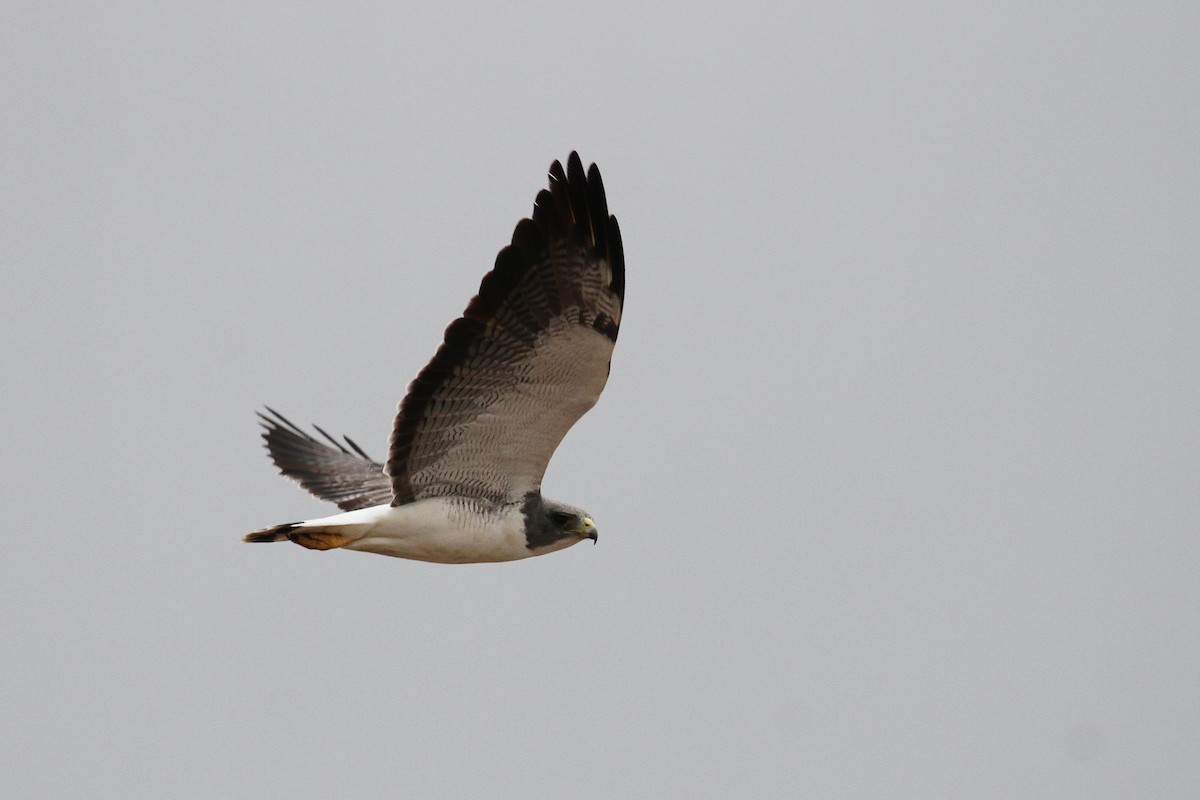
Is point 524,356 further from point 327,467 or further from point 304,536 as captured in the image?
point 327,467

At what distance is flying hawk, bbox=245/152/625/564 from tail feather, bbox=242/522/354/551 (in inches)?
0.4

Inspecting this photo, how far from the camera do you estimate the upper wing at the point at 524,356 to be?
12438mm

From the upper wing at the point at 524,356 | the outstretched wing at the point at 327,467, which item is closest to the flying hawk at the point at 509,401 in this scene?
the upper wing at the point at 524,356

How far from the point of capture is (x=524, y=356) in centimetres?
1283

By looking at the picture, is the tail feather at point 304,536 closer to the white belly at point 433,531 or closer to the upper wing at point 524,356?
the white belly at point 433,531

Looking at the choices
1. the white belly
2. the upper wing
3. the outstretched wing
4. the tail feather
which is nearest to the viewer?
the upper wing

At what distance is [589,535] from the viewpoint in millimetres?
14297

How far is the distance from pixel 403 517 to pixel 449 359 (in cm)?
160

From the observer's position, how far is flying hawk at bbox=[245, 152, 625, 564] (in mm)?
12477

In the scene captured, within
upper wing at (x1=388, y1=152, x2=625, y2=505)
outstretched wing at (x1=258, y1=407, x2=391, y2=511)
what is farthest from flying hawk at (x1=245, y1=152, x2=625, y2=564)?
outstretched wing at (x1=258, y1=407, x2=391, y2=511)

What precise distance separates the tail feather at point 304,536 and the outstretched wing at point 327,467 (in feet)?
7.52

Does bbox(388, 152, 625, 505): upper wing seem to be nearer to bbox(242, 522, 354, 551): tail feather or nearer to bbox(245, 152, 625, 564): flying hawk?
bbox(245, 152, 625, 564): flying hawk

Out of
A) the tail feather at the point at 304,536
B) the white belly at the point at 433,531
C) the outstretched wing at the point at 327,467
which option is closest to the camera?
the tail feather at the point at 304,536

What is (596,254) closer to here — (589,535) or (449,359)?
(449,359)
